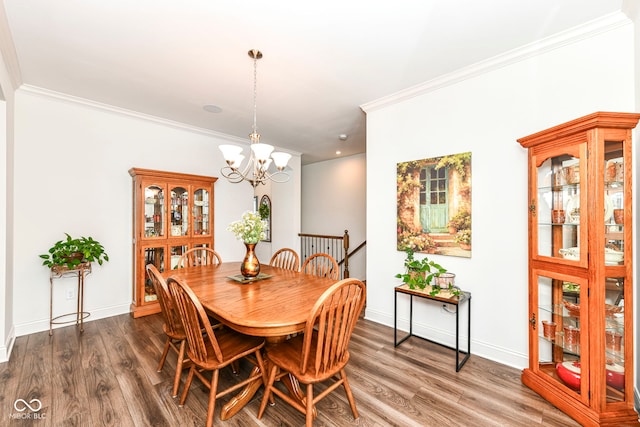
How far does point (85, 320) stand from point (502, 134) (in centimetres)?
500

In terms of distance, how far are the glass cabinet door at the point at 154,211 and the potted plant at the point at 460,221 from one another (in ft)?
11.7

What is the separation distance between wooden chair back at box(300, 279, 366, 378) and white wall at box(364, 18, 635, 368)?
155 centimetres

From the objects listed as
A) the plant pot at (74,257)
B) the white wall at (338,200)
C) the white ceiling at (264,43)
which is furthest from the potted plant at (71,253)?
the white wall at (338,200)

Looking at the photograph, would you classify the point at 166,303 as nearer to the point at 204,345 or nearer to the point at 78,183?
the point at 204,345

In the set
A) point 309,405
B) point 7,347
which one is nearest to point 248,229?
point 309,405

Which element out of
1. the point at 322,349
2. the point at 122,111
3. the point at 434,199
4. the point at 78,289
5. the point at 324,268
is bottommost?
the point at 78,289

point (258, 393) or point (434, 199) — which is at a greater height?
point (434, 199)

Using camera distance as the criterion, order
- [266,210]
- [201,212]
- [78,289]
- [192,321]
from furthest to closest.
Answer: [266,210] → [201,212] → [78,289] → [192,321]

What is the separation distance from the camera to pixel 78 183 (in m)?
3.33

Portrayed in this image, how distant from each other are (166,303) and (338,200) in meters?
4.65

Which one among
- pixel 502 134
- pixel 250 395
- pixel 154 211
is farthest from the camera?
pixel 154 211

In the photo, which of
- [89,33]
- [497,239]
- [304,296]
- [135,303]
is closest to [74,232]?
[135,303]

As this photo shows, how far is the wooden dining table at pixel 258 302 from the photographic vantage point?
1503 millimetres

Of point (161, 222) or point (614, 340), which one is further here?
point (161, 222)
